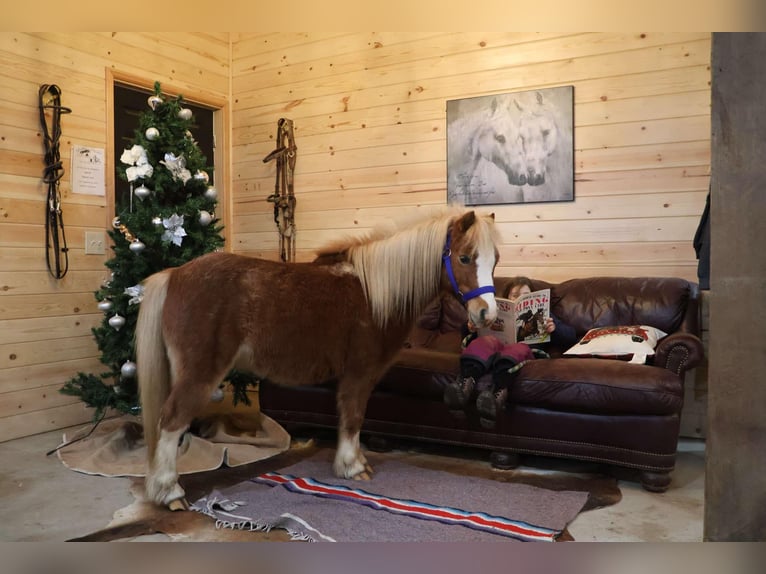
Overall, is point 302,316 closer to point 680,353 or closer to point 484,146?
point 680,353

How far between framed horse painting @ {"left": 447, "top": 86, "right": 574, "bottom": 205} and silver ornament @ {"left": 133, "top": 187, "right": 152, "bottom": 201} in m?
1.81

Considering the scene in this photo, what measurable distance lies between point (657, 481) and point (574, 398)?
47 centimetres

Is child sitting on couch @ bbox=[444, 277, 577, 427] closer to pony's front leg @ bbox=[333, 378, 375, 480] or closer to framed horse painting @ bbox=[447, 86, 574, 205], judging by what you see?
pony's front leg @ bbox=[333, 378, 375, 480]

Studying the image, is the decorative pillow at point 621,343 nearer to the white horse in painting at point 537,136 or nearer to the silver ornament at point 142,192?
the white horse in painting at point 537,136

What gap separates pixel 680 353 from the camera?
252cm

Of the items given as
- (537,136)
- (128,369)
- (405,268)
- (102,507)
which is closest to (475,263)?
(405,268)

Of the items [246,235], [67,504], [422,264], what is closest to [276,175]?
[246,235]

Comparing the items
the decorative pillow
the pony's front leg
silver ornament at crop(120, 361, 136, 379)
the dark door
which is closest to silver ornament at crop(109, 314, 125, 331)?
silver ornament at crop(120, 361, 136, 379)

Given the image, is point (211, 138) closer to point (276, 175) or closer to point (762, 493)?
point (276, 175)

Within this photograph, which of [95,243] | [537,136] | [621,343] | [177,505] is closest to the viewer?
[177,505]

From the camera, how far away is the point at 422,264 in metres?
2.45

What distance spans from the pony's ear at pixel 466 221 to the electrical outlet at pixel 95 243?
2.50 metres
